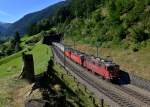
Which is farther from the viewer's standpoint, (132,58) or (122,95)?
(132,58)

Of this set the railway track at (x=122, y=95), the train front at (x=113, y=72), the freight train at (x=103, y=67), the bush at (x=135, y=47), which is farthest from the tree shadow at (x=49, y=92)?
the bush at (x=135, y=47)

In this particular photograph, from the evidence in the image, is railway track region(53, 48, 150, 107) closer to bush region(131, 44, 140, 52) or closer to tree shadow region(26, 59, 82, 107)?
tree shadow region(26, 59, 82, 107)

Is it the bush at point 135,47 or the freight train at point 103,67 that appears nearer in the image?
the freight train at point 103,67

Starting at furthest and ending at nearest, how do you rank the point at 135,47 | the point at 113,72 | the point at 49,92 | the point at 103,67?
1. the point at 135,47
2. the point at 103,67
3. the point at 113,72
4. the point at 49,92

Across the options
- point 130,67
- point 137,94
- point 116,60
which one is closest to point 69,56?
point 116,60

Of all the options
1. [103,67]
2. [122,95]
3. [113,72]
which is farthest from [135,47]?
[122,95]

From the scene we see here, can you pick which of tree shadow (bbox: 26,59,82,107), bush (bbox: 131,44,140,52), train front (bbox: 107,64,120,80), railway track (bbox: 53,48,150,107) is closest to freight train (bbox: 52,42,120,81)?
train front (bbox: 107,64,120,80)

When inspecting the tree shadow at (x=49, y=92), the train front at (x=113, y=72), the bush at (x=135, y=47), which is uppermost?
the tree shadow at (x=49, y=92)

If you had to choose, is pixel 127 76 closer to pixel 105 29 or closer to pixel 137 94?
pixel 137 94

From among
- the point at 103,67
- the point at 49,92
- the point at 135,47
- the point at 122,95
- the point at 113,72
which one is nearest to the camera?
the point at 49,92

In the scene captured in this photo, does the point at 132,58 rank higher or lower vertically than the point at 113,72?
higher

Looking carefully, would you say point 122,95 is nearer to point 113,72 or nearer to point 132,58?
point 113,72

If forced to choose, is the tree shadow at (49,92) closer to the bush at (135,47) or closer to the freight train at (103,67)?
the freight train at (103,67)

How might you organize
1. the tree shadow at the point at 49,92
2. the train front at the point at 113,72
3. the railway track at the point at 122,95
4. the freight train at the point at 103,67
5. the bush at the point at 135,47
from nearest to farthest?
the tree shadow at the point at 49,92 < the railway track at the point at 122,95 < the train front at the point at 113,72 < the freight train at the point at 103,67 < the bush at the point at 135,47
